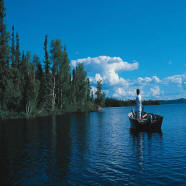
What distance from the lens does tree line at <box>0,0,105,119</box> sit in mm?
47562

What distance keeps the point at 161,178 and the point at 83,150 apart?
→ 325 inches

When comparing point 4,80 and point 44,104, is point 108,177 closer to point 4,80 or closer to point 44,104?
point 4,80

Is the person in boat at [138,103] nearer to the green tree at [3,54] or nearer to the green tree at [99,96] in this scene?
the green tree at [3,54]

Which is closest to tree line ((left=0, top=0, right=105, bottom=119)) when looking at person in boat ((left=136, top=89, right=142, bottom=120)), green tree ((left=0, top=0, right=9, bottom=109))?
green tree ((left=0, top=0, right=9, bottom=109))

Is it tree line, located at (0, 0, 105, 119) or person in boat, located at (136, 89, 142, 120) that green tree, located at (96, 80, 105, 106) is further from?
person in boat, located at (136, 89, 142, 120)

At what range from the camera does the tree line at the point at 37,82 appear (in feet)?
156

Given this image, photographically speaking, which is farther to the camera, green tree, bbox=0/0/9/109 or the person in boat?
green tree, bbox=0/0/9/109

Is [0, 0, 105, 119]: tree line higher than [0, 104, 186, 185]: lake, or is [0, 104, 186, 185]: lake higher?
[0, 0, 105, 119]: tree line

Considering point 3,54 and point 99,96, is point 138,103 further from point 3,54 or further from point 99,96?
point 99,96

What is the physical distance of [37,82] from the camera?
179ft

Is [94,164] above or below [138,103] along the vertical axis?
below

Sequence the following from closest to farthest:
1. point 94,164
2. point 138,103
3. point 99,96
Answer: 1. point 94,164
2. point 138,103
3. point 99,96

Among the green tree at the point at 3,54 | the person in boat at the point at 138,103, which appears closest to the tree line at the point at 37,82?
the green tree at the point at 3,54

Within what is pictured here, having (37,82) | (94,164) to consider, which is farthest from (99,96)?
(94,164)
